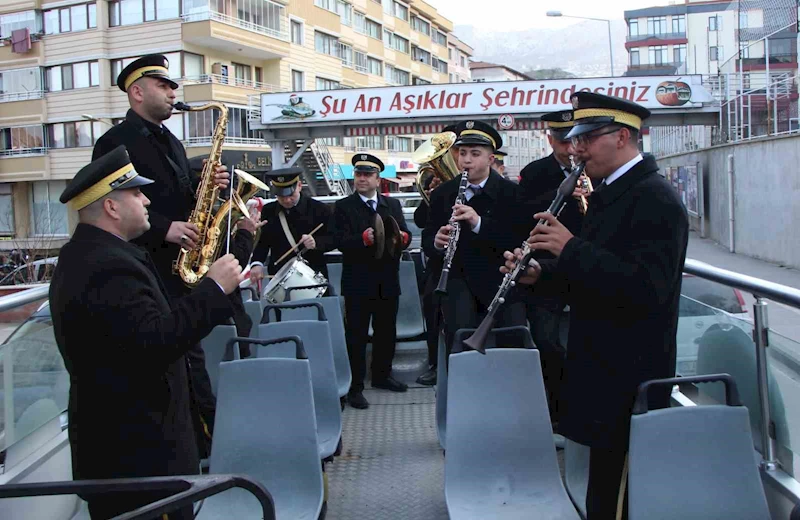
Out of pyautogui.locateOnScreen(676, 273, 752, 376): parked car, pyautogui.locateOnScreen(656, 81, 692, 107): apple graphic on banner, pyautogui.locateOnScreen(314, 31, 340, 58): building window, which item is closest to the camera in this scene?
pyautogui.locateOnScreen(676, 273, 752, 376): parked car

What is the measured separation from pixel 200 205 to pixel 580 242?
224cm

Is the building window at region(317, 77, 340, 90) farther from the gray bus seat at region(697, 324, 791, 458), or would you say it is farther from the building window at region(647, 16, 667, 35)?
the building window at region(647, 16, 667, 35)

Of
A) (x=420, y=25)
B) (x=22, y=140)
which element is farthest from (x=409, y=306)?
(x=420, y=25)

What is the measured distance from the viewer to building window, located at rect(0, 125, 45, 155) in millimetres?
40625

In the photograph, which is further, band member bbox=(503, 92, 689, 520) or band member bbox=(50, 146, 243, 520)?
band member bbox=(503, 92, 689, 520)

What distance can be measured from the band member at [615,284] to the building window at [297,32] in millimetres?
41185

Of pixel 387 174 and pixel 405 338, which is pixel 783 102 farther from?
pixel 387 174

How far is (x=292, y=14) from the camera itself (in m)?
41.5

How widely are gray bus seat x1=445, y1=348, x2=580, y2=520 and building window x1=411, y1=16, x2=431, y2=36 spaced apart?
62315 millimetres

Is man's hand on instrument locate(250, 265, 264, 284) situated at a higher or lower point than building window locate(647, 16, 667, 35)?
lower

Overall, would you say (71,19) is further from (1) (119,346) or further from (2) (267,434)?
(1) (119,346)

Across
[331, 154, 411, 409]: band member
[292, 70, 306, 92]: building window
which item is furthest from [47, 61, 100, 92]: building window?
[331, 154, 411, 409]: band member

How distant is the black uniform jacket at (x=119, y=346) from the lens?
2443 mm

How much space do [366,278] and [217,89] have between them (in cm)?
3109
